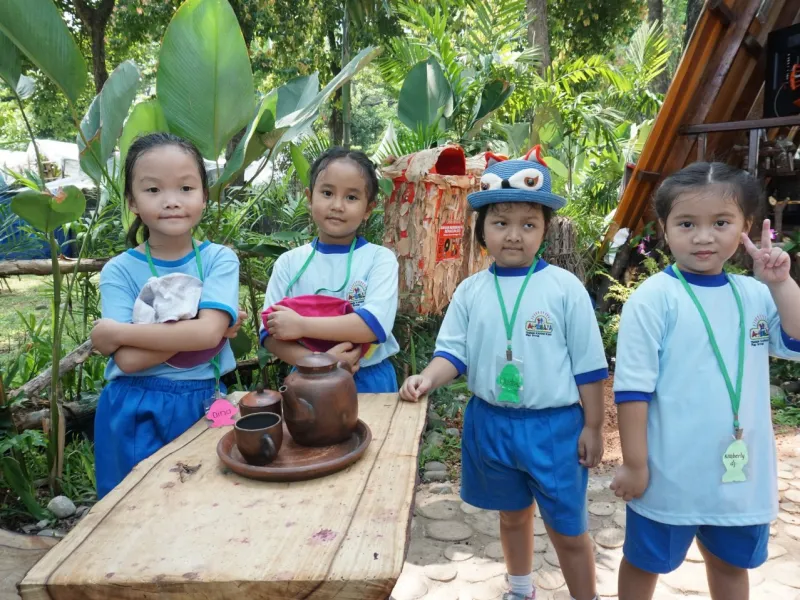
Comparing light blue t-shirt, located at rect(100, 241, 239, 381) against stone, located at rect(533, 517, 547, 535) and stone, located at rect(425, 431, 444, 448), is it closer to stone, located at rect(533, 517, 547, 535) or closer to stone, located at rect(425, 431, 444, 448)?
Answer: stone, located at rect(533, 517, 547, 535)

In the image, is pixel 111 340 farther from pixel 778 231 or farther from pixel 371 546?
pixel 778 231

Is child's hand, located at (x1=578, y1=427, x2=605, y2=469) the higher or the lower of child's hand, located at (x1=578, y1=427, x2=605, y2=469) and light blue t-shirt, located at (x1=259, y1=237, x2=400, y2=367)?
the lower

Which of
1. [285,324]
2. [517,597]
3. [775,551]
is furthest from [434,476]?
[285,324]

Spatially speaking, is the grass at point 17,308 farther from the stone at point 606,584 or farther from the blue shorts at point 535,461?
the stone at point 606,584

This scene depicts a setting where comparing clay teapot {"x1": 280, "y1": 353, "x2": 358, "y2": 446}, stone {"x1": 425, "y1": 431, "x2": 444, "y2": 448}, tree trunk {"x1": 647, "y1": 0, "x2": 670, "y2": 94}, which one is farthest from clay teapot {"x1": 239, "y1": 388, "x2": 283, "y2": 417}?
tree trunk {"x1": 647, "y1": 0, "x2": 670, "y2": 94}

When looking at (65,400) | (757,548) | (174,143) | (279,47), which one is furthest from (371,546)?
(279,47)

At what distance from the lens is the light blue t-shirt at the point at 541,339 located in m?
1.80

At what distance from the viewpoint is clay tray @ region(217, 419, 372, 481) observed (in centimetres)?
130

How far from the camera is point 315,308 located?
1.90 m

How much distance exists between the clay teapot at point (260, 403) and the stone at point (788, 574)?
2.13 m

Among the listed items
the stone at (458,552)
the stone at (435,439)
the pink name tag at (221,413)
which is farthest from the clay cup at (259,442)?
the stone at (435,439)

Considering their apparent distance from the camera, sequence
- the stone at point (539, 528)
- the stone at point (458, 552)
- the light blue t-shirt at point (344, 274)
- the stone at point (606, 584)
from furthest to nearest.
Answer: the stone at point (539, 528) < the stone at point (458, 552) < the stone at point (606, 584) < the light blue t-shirt at point (344, 274)

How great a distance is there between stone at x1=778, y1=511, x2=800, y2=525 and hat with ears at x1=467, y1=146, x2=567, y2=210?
2.13m

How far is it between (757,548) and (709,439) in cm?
33
